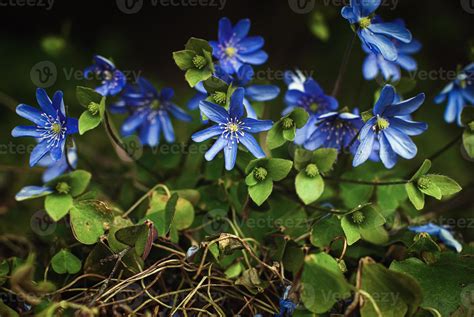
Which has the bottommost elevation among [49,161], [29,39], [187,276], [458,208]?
[458,208]

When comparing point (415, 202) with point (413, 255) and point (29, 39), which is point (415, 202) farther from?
point (29, 39)

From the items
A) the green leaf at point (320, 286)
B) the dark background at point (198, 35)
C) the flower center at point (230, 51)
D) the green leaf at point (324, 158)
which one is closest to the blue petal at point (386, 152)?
the green leaf at point (324, 158)

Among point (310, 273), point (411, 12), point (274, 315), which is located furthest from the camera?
point (411, 12)

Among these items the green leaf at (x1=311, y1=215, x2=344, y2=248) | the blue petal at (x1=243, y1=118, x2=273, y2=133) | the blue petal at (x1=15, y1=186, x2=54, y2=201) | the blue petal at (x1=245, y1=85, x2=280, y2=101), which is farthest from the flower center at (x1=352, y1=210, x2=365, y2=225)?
the blue petal at (x1=15, y1=186, x2=54, y2=201)

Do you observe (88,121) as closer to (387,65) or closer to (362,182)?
(362,182)

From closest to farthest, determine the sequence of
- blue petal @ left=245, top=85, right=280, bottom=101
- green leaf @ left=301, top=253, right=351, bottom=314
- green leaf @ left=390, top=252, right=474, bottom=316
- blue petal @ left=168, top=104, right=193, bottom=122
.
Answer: green leaf @ left=301, top=253, right=351, bottom=314 → green leaf @ left=390, top=252, right=474, bottom=316 → blue petal @ left=245, top=85, right=280, bottom=101 → blue petal @ left=168, top=104, right=193, bottom=122

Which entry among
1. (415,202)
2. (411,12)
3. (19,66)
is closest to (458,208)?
(415,202)

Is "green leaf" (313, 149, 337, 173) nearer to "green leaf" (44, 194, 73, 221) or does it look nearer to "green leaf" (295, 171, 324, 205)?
"green leaf" (295, 171, 324, 205)

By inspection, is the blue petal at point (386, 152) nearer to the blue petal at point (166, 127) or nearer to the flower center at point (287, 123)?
the flower center at point (287, 123)
